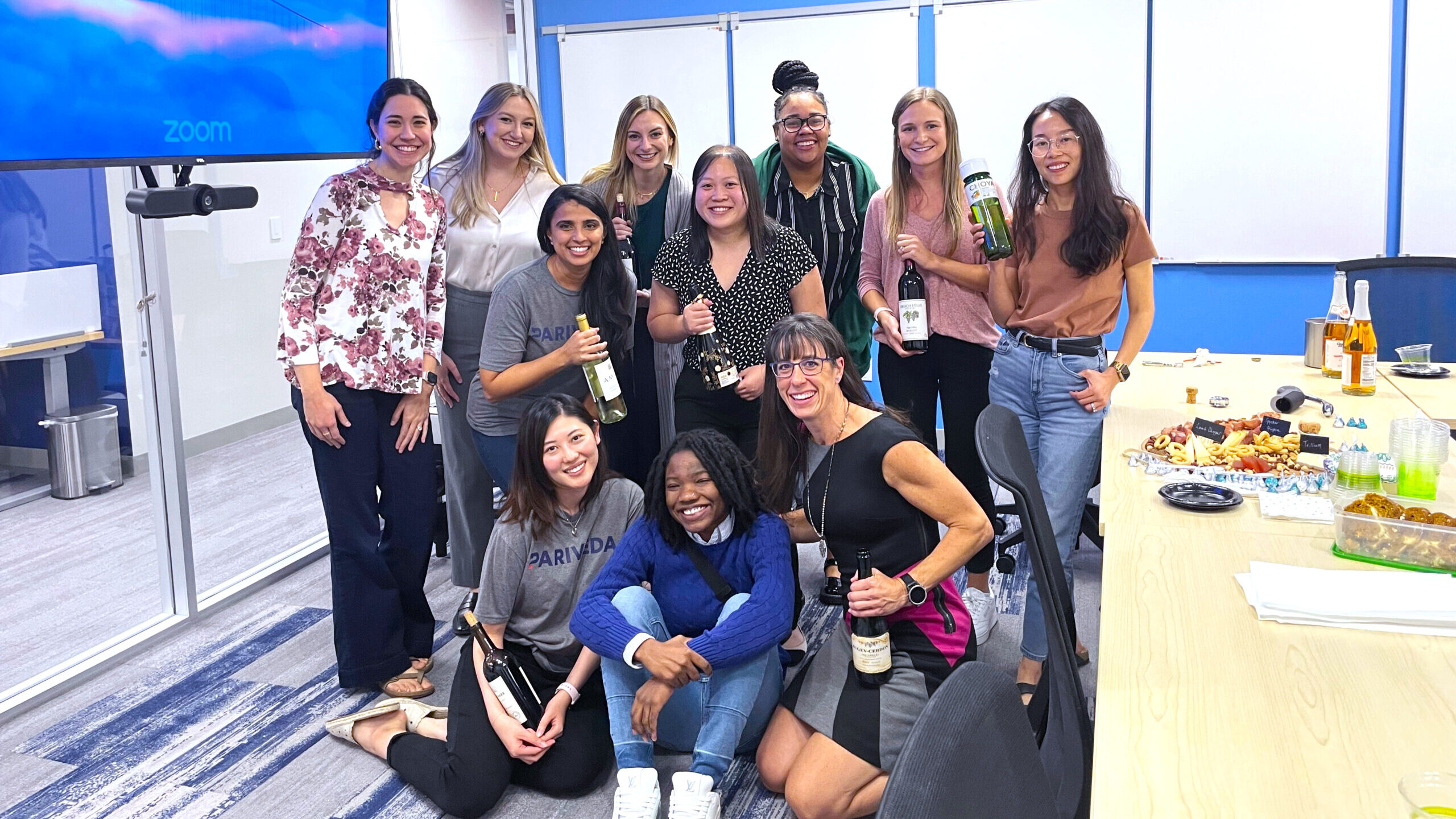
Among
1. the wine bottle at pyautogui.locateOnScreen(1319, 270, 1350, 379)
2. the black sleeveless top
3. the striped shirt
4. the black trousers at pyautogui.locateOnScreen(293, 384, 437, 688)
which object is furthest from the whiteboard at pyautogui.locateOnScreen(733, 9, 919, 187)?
the black sleeveless top

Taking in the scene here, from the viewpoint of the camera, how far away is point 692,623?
250 centimetres

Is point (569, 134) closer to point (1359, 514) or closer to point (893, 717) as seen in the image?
point (893, 717)

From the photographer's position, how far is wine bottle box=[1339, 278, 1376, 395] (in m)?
2.95

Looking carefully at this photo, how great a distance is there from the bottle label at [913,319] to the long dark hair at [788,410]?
1.55 feet

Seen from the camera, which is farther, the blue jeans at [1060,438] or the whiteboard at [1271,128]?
the whiteboard at [1271,128]

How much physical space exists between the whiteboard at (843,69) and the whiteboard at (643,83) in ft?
0.35

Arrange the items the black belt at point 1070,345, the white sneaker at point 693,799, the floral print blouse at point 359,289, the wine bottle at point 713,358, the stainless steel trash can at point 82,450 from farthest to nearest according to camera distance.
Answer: the stainless steel trash can at point 82,450 → the wine bottle at point 713,358 → the floral print blouse at point 359,289 → the black belt at point 1070,345 → the white sneaker at point 693,799

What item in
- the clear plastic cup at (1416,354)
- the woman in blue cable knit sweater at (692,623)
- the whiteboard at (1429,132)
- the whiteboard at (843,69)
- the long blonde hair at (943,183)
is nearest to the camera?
the woman in blue cable knit sweater at (692,623)

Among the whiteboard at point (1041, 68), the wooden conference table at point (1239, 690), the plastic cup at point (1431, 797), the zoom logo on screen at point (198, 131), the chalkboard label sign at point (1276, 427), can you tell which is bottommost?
the wooden conference table at point (1239, 690)

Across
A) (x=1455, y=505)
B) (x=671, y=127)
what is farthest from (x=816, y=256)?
(x=1455, y=505)

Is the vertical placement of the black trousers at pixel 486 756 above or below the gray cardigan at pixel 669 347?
below

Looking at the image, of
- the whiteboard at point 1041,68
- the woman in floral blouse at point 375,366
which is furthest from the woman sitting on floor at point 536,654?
the whiteboard at point 1041,68

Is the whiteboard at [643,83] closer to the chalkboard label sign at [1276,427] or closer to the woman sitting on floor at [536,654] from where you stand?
the woman sitting on floor at [536,654]

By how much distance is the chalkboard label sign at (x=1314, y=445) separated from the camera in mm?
2377
